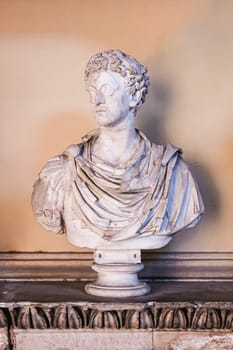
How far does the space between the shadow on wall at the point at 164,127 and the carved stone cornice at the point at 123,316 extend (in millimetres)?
657

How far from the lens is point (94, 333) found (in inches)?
93.3

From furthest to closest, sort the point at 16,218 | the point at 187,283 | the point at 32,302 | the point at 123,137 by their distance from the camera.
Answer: the point at 16,218 < the point at 187,283 < the point at 123,137 < the point at 32,302

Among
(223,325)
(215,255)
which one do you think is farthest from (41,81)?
(223,325)

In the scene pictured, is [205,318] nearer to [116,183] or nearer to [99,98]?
[116,183]

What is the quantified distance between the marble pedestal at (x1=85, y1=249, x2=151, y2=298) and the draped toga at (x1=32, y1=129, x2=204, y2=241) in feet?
0.19

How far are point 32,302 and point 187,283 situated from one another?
2.19ft

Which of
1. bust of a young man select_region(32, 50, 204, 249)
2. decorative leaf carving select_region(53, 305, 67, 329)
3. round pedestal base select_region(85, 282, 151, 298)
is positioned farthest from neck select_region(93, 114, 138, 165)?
decorative leaf carving select_region(53, 305, 67, 329)

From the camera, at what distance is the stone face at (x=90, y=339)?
237cm

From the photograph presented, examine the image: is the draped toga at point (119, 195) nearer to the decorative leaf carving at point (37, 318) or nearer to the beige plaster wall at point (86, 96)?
the decorative leaf carving at point (37, 318)

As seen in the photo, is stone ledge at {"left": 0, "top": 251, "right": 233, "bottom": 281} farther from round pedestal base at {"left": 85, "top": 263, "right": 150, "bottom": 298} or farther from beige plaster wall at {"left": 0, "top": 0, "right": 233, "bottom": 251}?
round pedestal base at {"left": 85, "top": 263, "right": 150, "bottom": 298}

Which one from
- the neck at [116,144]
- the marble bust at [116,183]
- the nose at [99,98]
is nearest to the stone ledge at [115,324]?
the marble bust at [116,183]

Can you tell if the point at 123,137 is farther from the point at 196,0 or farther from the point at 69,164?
the point at 196,0

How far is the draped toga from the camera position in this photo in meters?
2.44

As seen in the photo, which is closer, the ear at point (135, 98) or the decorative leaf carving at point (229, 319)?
the decorative leaf carving at point (229, 319)
